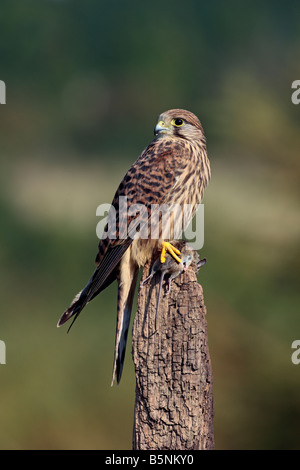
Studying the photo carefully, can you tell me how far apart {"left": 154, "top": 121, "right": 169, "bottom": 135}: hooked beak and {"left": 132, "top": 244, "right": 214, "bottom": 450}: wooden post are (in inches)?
33.8

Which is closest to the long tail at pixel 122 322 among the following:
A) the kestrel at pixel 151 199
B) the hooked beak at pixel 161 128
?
the kestrel at pixel 151 199

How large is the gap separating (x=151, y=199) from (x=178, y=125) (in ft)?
1.37

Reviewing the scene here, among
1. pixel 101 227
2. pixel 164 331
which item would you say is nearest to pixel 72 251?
pixel 101 227

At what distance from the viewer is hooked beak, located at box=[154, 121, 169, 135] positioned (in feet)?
8.85

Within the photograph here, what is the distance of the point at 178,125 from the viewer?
9.06 feet

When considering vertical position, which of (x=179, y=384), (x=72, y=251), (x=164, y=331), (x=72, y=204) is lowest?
(x=179, y=384)

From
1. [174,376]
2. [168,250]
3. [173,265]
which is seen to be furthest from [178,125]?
[174,376]
